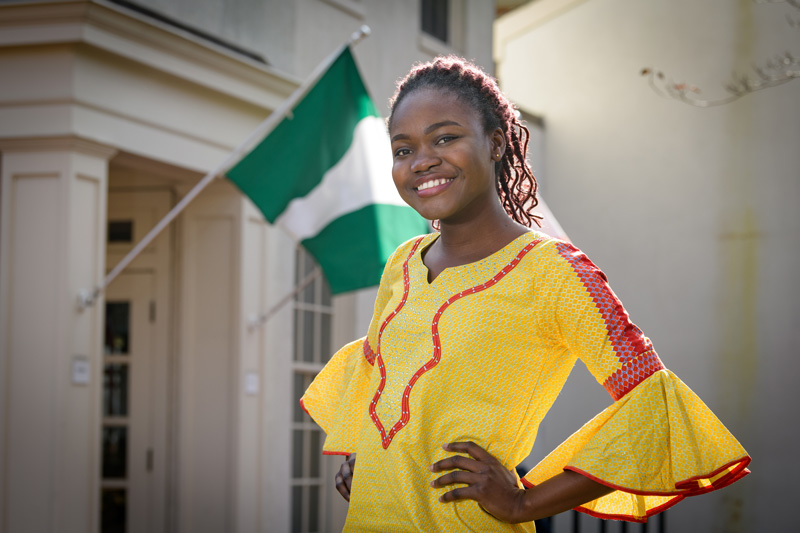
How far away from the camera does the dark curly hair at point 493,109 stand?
1.95 meters

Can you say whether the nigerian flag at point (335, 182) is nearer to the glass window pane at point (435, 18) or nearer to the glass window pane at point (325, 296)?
→ the glass window pane at point (325, 296)

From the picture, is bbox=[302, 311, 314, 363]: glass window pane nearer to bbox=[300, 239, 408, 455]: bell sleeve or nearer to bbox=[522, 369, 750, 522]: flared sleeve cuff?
bbox=[300, 239, 408, 455]: bell sleeve

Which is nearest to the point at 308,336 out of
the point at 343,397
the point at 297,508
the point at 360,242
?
the point at 297,508

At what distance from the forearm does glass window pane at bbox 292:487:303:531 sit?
6.26 m

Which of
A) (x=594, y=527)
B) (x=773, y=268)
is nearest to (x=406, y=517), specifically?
(x=773, y=268)

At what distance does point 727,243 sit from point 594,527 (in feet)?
10.4

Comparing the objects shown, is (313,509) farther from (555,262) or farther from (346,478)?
(555,262)

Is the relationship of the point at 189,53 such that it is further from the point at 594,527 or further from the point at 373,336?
the point at 594,527

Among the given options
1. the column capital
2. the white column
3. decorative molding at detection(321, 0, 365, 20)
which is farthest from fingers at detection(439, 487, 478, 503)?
decorative molding at detection(321, 0, 365, 20)

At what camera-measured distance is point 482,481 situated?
1.73 meters

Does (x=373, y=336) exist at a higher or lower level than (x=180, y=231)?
lower

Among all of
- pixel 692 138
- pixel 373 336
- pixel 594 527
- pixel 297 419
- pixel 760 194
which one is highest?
pixel 692 138

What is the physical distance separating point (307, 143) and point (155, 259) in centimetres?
207

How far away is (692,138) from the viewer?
9625 millimetres
